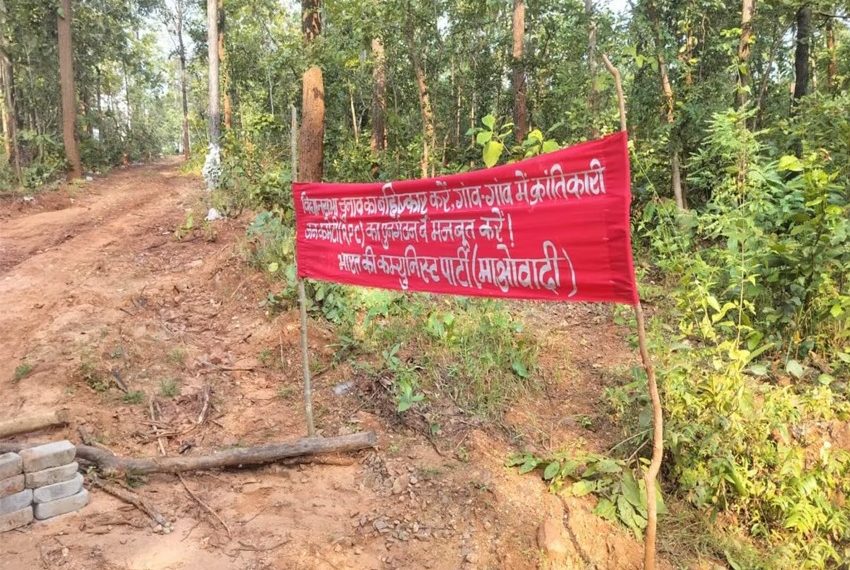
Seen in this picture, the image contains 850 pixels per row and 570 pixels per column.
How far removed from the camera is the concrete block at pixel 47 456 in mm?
2980

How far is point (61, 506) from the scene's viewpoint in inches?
120

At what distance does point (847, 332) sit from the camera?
392cm

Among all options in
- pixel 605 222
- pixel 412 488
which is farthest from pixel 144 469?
pixel 605 222

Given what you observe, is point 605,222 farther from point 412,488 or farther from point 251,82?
point 251,82

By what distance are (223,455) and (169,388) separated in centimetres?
129

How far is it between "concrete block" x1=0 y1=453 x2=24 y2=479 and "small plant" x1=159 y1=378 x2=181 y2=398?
158 centimetres

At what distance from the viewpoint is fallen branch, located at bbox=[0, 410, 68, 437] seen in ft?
11.7

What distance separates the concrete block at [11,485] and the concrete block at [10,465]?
0.02 metres

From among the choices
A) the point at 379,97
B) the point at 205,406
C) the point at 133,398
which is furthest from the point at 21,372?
the point at 379,97

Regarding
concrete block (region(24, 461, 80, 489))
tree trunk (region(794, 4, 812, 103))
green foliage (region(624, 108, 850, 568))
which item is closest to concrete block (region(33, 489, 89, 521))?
concrete block (region(24, 461, 80, 489))

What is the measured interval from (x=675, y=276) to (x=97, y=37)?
21.9m

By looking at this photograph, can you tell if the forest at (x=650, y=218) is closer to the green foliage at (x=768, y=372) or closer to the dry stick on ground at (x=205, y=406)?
the green foliage at (x=768, y=372)

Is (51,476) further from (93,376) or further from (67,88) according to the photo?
(67,88)

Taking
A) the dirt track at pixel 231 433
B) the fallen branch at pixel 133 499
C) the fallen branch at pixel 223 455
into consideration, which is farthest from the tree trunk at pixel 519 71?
the fallen branch at pixel 133 499
